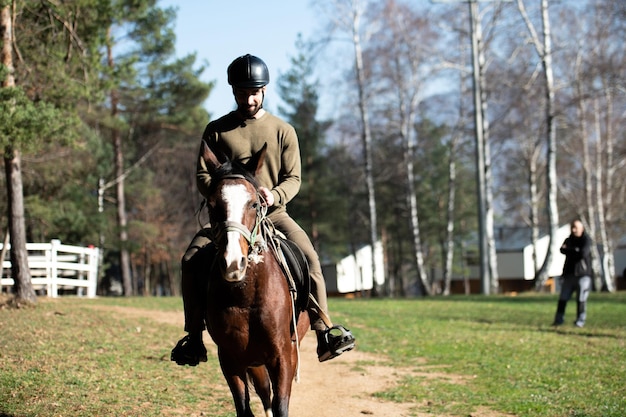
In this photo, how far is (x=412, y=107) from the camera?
42.2 m

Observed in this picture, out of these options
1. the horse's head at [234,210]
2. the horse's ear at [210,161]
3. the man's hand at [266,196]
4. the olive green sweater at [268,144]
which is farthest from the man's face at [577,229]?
the horse's ear at [210,161]

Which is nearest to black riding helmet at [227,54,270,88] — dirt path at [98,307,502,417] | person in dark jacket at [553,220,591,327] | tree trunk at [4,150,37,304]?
dirt path at [98,307,502,417]

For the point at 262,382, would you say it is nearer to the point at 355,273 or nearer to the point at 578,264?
the point at 578,264

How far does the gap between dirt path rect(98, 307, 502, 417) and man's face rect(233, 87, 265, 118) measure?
4108 mm

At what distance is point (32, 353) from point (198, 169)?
251 inches

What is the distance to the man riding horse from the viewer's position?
660 centimetres

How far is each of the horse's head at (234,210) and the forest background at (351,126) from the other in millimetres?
10227

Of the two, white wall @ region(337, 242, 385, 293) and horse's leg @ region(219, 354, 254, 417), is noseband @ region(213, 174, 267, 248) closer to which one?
horse's leg @ region(219, 354, 254, 417)

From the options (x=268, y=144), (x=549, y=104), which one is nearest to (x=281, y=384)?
(x=268, y=144)

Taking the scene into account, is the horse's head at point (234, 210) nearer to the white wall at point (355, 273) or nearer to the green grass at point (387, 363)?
the green grass at point (387, 363)

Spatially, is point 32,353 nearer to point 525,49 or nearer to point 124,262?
point 124,262

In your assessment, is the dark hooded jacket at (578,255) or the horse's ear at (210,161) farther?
the dark hooded jacket at (578,255)

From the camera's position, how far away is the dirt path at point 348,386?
9.37 meters

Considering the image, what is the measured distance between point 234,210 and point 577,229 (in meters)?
13.6
